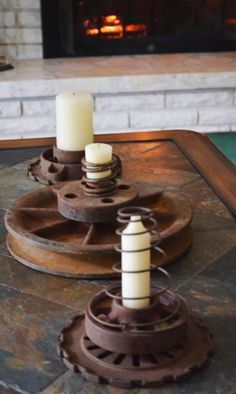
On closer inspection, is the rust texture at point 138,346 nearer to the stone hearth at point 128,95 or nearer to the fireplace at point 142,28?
the stone hearth at point 128,95

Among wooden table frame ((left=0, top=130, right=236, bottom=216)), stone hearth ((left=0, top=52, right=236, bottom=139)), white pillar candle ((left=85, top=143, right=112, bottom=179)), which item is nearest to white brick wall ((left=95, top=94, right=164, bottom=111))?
stone hearth ((left=0, top=52, right=236, bottom=139))

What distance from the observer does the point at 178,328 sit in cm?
80

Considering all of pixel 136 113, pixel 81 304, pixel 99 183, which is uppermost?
pixel 99 183

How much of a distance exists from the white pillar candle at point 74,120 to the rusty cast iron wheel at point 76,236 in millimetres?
175

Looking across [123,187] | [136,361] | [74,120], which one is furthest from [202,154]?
[136,361]

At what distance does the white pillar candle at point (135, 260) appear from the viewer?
0.79 m

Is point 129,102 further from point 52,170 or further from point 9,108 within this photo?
point 52,170

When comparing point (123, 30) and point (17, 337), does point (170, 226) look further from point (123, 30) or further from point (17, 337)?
point (123, 30)

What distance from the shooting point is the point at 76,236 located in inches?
43.8

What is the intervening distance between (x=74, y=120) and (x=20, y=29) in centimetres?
222

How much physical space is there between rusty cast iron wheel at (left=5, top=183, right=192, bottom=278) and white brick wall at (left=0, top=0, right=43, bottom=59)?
2.35 metres

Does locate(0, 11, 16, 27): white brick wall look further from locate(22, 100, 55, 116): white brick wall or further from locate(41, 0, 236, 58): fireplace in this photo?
locate(22, 100, 55, 116): white brick wall

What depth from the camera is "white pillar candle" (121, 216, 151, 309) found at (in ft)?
2.60

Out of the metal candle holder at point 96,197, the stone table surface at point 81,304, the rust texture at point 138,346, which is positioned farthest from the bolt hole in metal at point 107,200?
the rust texture at point 138,346
